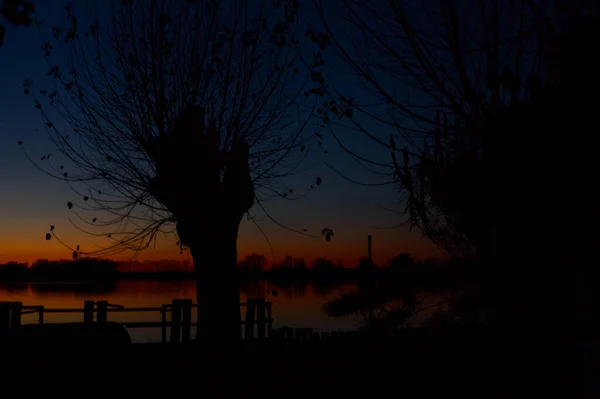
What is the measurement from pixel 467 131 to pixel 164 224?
9680 millimetres

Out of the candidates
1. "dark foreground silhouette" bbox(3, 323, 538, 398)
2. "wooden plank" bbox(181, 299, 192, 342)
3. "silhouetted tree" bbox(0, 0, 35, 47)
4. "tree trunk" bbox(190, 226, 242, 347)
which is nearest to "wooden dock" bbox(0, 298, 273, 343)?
"wooden plank" bbox(181, 299, 192, 342)

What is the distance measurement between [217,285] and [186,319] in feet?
10.9

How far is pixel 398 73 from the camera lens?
5688 mm

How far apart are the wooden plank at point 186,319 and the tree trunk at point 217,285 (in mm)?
2509

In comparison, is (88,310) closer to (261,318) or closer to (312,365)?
(261,318)

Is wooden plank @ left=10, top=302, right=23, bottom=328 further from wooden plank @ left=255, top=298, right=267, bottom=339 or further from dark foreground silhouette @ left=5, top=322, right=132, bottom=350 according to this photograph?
dark foreground silhouette @ left=5, top=322, right=132, bottom=350

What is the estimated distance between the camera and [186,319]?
52.5 feet

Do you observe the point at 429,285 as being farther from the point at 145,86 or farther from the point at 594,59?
the point at 145,86

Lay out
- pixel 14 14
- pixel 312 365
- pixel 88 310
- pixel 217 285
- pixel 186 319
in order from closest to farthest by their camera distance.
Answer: pixel 14 14, pixel 217 285, pixel 312 365, pixel 186 319, pixel 88 310

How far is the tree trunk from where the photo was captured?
13.1 m

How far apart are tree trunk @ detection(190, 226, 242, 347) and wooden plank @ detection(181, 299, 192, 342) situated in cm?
251

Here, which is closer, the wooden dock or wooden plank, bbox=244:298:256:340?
the wooden dock

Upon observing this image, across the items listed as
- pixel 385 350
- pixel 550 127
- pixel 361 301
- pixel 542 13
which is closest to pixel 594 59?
pixel 550 127

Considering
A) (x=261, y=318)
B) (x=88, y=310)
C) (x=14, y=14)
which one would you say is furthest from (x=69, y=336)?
(x=88, y=310)
